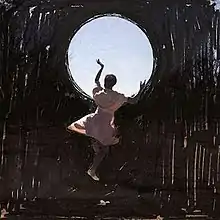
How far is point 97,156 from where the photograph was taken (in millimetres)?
1925

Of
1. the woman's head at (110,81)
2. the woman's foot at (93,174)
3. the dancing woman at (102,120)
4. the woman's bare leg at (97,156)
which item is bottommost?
the woman's foot at (93,174)

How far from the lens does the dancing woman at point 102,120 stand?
1.90m

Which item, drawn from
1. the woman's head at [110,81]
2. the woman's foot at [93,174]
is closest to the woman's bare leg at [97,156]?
the woman's foot at [93,174]

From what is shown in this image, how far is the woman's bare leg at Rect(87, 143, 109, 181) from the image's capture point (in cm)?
192

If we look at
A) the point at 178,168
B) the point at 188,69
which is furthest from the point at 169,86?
the point at 178,168

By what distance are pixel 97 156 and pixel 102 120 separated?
11 cm

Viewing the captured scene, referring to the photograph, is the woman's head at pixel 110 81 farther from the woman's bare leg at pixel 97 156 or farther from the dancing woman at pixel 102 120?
the woman's bare leg at pixel 97 156

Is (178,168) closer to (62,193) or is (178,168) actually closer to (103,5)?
(62,193)

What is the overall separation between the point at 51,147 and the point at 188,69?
46 cm

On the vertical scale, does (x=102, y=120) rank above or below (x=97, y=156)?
above

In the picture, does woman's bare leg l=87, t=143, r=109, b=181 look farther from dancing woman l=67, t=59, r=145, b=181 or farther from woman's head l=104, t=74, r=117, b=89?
woman's head l=104, t=74, r=117, b=89

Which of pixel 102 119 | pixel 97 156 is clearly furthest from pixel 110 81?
pixel 97 156

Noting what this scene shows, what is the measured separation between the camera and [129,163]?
193 centimetres

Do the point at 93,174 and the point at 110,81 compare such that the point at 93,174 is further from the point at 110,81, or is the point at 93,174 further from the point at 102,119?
the point at 110,81
